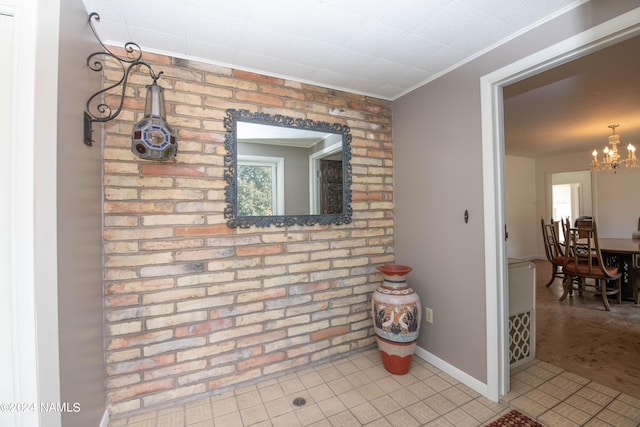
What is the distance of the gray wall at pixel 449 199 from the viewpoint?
6.13 ft

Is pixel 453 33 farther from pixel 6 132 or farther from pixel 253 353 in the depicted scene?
pixel 253 353

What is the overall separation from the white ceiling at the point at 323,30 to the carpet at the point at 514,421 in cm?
223

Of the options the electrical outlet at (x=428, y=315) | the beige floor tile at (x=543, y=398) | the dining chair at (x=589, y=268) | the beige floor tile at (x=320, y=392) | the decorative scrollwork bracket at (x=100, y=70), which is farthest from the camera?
the dining chair at (x=589, y=268)

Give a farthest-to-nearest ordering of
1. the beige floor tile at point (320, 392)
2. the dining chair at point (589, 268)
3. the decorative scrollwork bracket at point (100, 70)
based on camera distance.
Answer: the dining chair at point (589, 268), the beige floor tile at point (320, 392), the decorative scrollwork bracket at point (100, 70)

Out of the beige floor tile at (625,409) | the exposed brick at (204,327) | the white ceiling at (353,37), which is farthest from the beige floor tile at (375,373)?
the white ceiling at (353,37)

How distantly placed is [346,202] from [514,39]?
1506mm

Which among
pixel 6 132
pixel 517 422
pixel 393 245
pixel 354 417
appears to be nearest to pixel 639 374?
pixel 517 422

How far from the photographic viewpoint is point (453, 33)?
165 cm

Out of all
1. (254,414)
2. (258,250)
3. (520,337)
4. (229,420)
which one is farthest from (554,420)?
(258,250)

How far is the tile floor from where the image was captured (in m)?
1.62

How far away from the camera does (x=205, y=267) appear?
1.86 meters

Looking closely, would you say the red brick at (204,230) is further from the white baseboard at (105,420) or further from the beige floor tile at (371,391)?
the beige floor tile at (371,391)

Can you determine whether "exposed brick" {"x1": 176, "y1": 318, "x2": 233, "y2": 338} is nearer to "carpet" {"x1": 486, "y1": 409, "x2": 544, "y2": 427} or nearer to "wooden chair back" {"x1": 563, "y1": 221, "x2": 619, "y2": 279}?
"carpet" {"x1": 486, "y1": 409, "x2": 544, "y2": 427}

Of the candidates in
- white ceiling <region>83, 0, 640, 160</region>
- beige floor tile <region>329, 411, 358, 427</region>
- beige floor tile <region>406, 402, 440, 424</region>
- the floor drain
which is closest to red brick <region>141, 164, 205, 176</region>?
white ceiling <region>83, 0, 640, 160</region>
